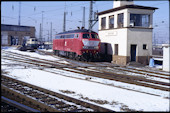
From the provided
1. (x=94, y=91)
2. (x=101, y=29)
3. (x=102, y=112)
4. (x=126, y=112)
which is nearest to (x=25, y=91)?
(x=94, y=91)

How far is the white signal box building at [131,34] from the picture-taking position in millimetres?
22578

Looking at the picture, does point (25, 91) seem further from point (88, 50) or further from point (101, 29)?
point (101, 29)

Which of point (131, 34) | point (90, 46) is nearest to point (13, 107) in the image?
point (90, 46)

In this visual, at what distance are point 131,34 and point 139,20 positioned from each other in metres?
2.04

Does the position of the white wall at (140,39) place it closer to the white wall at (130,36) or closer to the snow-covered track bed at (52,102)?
the white wall at (130,36)

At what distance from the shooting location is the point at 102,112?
619 cm

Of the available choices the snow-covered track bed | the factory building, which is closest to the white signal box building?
the snow-covered track bed

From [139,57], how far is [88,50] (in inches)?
227

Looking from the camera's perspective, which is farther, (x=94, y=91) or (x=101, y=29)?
(x=101, y=29)

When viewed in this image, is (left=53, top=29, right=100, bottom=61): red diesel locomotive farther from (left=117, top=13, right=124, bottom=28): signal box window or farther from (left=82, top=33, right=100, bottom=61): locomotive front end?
(left=117, top=13, right=124, bottom=28): signal box window

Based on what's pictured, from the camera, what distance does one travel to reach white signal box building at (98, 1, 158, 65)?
74.1 feet

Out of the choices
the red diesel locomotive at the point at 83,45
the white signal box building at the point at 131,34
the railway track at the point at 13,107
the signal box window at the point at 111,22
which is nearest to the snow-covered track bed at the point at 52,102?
the railway track at the point at 13,107

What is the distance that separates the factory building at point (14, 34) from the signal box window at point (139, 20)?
1918 inches

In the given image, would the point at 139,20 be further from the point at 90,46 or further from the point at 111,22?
the point at 90,46
